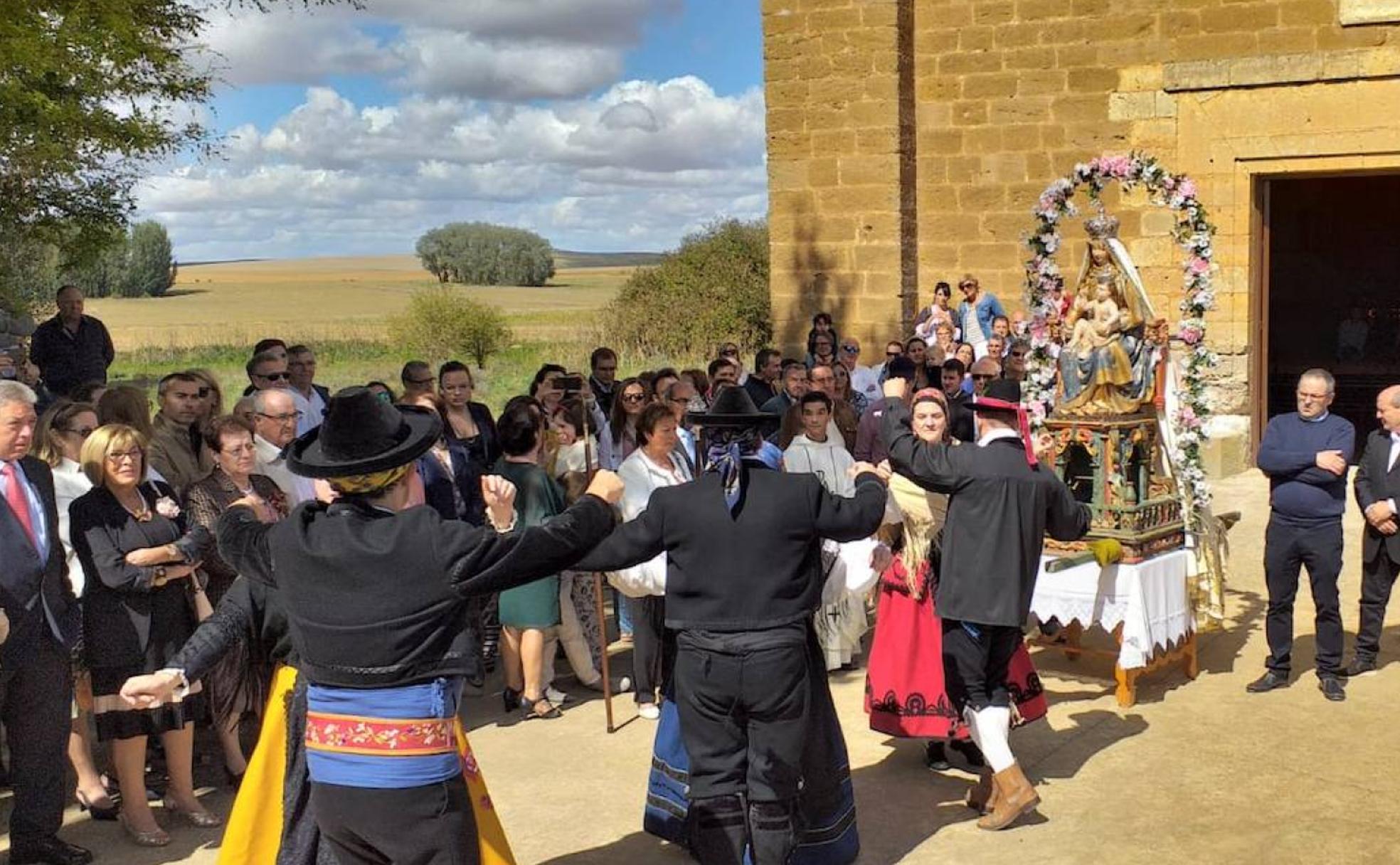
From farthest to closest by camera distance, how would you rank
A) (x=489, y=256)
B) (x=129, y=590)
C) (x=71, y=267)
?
(x=489, y=256), (x=71, y=267), (x=129, y=590)

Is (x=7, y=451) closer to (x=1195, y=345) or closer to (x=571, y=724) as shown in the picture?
(x=571, y=724)

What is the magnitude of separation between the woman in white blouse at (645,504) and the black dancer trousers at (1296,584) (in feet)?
9.95

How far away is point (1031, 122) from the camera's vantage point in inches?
532

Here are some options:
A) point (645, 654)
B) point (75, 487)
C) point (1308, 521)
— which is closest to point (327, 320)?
point (645, 654)

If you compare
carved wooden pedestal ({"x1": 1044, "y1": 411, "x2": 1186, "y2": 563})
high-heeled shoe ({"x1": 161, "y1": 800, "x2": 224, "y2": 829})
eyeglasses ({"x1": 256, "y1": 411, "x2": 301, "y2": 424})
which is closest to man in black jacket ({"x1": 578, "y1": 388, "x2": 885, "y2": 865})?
high-heeled shoe ({"x1": 161, "y1": 800, "x2": 224, "y2": 829})

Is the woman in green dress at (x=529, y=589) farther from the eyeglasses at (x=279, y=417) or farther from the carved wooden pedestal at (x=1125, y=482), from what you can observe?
the carved wooden pedestal at (x=1125, y=482)

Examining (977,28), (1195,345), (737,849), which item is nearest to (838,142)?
(977,28)

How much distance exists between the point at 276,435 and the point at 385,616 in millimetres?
3170

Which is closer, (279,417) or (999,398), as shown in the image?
(999,398)

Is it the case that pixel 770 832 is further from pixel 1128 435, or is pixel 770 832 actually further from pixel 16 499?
pixel 1128 435

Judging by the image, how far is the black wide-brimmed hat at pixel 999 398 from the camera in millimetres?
5477

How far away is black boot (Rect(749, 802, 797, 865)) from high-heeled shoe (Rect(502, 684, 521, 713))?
9.25 feet

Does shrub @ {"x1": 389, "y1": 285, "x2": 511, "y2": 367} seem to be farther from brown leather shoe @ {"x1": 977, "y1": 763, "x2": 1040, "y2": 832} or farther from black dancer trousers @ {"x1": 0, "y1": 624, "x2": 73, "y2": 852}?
brown leather shoe @ {"x1": 977, "y1": 763, "x2": 1040, "y2": 832}

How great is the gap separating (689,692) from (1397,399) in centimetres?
449
